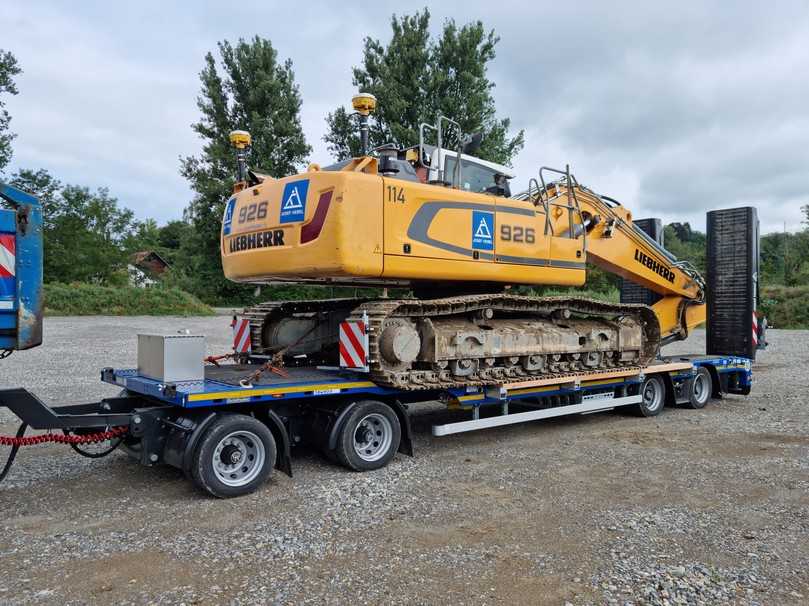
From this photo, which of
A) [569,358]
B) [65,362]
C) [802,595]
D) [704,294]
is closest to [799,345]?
[704,294]

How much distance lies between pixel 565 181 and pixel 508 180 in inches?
36.3

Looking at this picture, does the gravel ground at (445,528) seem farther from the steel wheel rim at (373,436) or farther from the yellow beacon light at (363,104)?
the yellow beacon light at (363,104)

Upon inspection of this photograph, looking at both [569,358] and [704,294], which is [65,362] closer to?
[569,358]

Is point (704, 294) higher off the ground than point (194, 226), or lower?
lower

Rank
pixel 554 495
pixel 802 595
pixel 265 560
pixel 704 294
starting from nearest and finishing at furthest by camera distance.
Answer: pixel 802 595
pixel 265 560
pixel 554 495
pixel 704 294

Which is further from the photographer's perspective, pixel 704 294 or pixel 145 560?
pixel 704 294

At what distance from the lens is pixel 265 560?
176 inches

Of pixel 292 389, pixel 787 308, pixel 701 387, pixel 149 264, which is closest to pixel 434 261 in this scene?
pixel 292 389

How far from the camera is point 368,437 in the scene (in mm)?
6914

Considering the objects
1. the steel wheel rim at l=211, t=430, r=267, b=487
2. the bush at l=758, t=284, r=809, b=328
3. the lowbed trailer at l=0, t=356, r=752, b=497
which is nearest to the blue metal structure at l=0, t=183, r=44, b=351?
the lowbed trailer at l=0, t=356, r=752, b=497

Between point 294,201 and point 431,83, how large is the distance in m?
31.7

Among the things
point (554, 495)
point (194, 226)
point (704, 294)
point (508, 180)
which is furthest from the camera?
point (194, 226)

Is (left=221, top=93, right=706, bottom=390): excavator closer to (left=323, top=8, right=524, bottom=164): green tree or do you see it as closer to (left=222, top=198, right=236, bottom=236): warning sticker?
(left=222, top=198, right=236, bottom=236): warning sticker

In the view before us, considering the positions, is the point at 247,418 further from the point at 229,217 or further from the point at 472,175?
the point at 472,175
